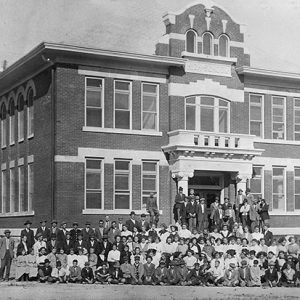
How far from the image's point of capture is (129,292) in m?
17.5

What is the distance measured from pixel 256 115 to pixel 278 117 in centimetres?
119

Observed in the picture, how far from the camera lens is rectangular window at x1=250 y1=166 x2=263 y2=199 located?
98.6 ft

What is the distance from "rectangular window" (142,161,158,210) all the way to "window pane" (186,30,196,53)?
16.8ft

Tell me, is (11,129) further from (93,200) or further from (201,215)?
(201,215)

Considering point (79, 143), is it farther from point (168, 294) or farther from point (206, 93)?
point (168, 294)

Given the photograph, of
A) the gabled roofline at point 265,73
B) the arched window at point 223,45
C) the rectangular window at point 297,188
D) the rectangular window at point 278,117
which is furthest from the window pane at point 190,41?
the rectangular window at point 297,188

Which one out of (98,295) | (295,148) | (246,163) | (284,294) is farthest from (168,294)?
(295,148)

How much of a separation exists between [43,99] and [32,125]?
209 centimetres

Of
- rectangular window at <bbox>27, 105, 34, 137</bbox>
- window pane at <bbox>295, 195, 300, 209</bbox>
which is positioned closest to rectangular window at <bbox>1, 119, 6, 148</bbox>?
rectangular window at <bbox>27, 105, 34, 137</bbox>

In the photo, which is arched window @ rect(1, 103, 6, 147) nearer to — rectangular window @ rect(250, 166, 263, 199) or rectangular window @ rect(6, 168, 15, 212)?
rectangular window @ rect(6, 168, 15, 212)

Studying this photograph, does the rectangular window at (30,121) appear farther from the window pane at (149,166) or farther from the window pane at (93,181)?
the window pane at (149,166)

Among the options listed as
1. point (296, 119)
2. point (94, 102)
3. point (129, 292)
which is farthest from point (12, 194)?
point (129, 292)

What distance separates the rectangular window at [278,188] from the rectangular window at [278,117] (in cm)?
155

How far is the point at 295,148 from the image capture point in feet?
103
